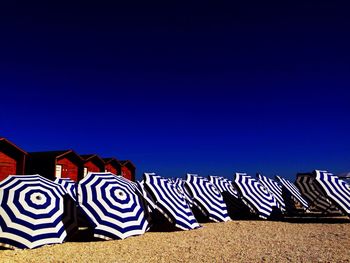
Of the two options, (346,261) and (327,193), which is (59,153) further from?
(346,261)

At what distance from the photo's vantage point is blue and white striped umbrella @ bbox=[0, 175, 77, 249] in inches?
269

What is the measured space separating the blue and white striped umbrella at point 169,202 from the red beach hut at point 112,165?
22.6 meters

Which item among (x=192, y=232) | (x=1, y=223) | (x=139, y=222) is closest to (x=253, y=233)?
(x=192, y=232)

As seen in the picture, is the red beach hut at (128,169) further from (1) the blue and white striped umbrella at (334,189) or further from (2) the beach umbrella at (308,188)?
(1) the blue and white striped umbrella at (334,189)

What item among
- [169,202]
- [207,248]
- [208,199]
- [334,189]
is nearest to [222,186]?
[208,199]

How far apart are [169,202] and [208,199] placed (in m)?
2.54

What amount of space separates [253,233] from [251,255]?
9.18ft

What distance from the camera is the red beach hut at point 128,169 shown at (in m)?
35.9

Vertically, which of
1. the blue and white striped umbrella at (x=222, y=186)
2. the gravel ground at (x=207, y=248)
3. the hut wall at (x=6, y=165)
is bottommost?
the gravel ground at (x=207, y=248)

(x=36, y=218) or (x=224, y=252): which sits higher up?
(x=36, y=218)

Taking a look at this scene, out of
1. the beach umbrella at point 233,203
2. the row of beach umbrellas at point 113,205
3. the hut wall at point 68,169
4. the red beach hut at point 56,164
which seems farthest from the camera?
the hut wall at point 68,169

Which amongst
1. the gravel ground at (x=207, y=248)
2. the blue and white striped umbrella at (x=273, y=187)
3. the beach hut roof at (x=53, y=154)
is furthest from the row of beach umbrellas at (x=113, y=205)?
the beach hut roof at (x=53, y=154)

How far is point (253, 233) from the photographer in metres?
9.03

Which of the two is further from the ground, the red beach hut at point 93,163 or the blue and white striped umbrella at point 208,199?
the red beach hut at point 93,163
